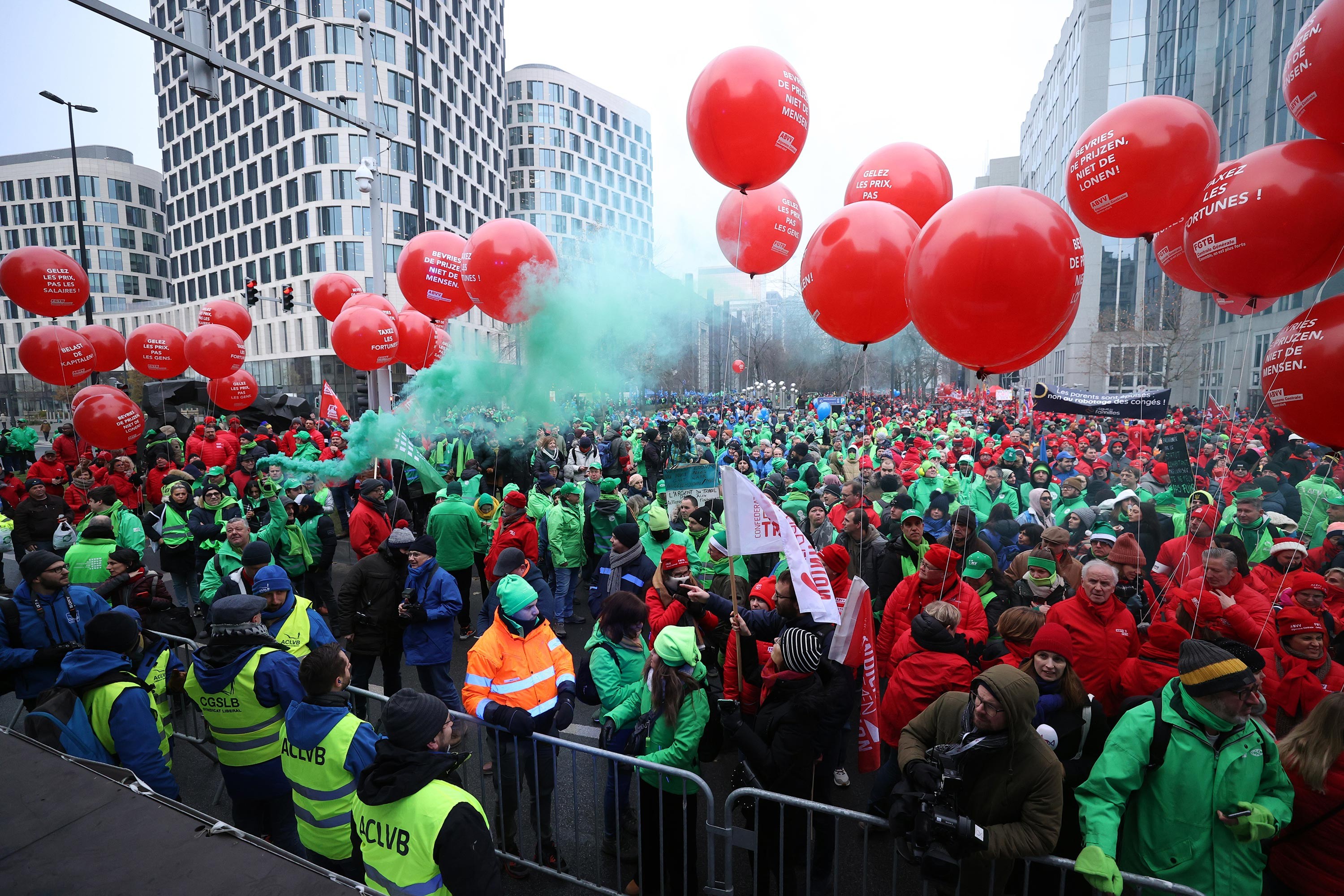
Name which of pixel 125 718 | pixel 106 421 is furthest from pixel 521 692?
pixel 106 421

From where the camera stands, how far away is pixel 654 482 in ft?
41.7

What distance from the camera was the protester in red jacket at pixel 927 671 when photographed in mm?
3473

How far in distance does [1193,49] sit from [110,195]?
8722cm

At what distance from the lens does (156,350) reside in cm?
1217

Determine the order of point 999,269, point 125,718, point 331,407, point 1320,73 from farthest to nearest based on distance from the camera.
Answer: point 331,407
point 999,269
point 1320,73
point 125,718

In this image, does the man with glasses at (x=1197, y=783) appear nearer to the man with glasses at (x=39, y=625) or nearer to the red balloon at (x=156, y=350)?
the man with glasses at (x=39, y=625)

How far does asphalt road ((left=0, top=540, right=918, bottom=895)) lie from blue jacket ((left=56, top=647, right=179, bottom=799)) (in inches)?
51.2

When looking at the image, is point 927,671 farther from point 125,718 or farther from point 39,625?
point 39,625

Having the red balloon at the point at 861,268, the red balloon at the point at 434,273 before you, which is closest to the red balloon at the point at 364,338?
the red balloon at the point at 434,273

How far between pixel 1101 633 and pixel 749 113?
443 cm

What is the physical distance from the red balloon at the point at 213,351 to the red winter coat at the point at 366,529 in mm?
7018

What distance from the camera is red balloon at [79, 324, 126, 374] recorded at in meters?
11.8

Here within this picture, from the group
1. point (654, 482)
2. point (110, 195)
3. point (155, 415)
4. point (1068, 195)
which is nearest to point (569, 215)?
point (110, 195)

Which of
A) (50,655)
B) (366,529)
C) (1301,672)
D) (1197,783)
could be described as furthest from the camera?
(366,529)
